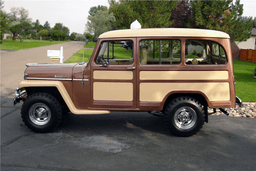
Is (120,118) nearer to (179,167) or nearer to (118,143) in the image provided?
(118,143)

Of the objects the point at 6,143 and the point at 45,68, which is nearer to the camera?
the point at 6,143

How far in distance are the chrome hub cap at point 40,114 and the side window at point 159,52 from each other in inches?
88.3

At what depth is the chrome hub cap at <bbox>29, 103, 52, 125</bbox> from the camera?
5074 millimetres

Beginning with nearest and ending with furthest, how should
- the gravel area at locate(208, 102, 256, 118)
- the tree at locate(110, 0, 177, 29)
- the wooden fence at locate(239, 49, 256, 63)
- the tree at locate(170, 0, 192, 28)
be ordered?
the gravel area at locate(208, 102, 256, 118)
the tree at locate(110, 0, 177, 29)
the wooden fence at locate(239, 49, 256, 63)
the tree at locate(170, 0, 192, 28)

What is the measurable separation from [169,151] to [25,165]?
2.35 meters

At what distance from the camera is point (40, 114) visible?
5.11 metres

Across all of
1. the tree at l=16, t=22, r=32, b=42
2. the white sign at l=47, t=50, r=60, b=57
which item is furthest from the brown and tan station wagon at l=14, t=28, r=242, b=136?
A: the tree at l=16, t=22, r=32, b=42

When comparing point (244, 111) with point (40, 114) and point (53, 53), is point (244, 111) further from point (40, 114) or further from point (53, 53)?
point (53, 53)

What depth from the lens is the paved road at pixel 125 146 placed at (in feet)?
12.2

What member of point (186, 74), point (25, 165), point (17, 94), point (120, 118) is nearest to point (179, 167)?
point (186, 74)

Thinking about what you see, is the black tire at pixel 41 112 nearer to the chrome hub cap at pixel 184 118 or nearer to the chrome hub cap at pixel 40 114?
the chrome hub cap at pixel 40 114

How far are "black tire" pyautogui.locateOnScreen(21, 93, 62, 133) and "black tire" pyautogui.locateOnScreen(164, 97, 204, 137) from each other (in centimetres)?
229

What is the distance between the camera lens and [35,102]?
5.02 metres

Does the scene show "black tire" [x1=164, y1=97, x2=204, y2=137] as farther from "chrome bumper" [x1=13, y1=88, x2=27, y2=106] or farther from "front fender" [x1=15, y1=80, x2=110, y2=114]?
"chrome bumper" [x1=13, y1=88, x2=27, y2=106]
